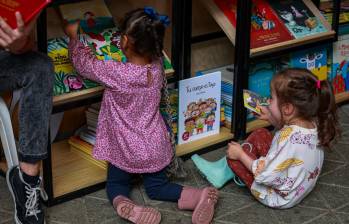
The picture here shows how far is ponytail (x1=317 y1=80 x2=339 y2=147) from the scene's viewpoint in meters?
2.94

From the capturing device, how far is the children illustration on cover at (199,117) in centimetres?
352

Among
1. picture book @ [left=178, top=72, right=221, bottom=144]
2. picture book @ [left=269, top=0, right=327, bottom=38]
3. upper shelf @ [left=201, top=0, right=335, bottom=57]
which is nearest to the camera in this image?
picture book @ [left=178, top=72, right=221, bottom=144]

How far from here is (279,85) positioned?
2961 millimetres

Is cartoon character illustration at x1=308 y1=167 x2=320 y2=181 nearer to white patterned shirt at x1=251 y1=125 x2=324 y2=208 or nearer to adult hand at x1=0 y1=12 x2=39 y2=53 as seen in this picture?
white patterned shirt at x1=251 y1=125 x2=324 y2=208

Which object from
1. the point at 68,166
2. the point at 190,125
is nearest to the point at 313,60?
the point at 190,125

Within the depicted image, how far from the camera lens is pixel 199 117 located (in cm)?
358

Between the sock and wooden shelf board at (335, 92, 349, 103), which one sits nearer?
the sock

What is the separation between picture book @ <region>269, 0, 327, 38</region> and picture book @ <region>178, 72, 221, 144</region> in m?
0.57

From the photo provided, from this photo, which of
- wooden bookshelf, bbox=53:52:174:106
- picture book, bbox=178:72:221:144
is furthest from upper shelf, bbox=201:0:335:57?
wooden bookshelf, bbox=53:52:174:106

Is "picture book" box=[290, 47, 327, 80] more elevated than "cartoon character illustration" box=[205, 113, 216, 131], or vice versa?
"picture book" box=[290, 47, 327, 80]

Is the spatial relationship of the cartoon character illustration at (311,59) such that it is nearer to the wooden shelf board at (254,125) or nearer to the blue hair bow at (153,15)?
the wooden shelf board at (254,125)

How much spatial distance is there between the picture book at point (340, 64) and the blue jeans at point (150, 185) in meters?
1.63

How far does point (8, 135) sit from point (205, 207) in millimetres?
860

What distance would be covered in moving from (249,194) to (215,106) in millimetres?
626
